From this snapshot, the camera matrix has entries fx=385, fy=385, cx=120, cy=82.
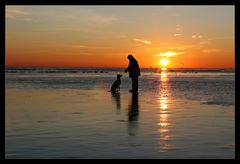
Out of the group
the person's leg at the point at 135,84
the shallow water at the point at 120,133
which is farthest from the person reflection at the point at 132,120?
the person's leg at the point at 135,84

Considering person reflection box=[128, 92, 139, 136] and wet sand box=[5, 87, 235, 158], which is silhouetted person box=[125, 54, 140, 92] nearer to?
person reflection box=[128, 92, 139, 136]

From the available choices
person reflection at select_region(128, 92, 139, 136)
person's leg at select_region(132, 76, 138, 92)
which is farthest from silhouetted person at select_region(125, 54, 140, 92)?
person reflection at select_region(128, 92, 139, 136)

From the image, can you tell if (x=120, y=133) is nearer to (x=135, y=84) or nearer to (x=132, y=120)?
(x=132, y=120)

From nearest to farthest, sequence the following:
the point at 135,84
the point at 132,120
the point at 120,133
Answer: the point at 120,133, the point at 132,120, the point at 135,84

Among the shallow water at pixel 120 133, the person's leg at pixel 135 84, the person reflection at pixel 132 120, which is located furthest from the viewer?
the person's leg at pixel 135 84

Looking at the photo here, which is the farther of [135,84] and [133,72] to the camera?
[133,72]

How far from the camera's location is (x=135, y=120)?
8.85 meters

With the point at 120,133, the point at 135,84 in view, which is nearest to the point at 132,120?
the point at 120,133

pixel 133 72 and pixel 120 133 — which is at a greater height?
pixel 133 72

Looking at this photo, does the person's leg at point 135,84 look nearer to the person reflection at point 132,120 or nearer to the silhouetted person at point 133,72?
the silhouetted person at point 133,72

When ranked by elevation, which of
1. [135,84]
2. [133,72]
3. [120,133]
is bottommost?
[120,133]

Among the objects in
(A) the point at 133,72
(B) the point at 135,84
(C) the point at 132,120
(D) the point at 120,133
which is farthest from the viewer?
(A) the point at 133,72

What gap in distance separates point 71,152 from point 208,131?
3.02m
